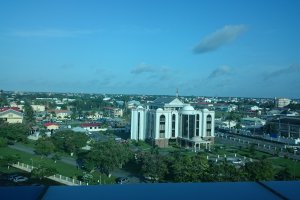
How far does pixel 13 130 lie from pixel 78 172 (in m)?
7.16

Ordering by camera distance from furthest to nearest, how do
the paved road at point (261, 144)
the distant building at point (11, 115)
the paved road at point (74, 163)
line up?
the distant building at point (11, 115)
the paved road at point (261, 144)
the paved road at point (74, 163)

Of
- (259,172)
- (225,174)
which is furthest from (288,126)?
(225,174)

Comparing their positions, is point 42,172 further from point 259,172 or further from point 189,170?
point 259,172

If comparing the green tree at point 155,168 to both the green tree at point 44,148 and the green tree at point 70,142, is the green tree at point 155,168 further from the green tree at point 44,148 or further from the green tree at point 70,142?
the green tree at point 70,142

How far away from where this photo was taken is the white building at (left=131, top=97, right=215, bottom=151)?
58.8 feet

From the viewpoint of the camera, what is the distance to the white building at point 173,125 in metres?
17.9

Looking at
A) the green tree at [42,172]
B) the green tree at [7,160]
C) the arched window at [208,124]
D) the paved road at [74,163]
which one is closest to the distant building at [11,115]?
the paved road at [74,163]

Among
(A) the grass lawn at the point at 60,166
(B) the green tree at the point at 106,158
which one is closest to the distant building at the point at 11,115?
(A) the grass lawn at the point at 60,166

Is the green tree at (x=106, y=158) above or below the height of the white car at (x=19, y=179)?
above

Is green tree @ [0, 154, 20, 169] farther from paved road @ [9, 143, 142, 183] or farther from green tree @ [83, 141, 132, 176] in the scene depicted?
green tree @ [83, 141, 132, 176]

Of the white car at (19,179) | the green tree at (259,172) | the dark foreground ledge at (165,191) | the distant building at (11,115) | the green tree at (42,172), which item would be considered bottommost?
the white car at (19,179)

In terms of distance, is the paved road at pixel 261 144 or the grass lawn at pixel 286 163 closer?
the grass lawn at pixel 286 163

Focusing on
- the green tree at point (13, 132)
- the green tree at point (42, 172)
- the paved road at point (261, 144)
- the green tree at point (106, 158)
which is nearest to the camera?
the green tree at point (42, 172)

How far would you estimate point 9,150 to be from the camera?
14.5m
